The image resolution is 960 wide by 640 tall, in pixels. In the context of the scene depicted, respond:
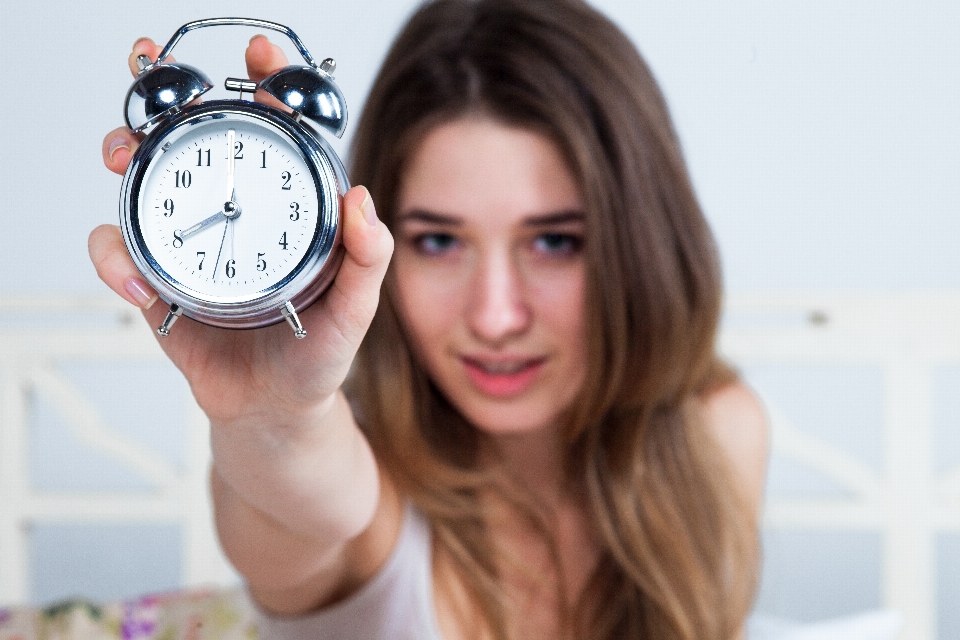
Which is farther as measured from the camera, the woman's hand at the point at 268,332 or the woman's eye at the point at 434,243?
the woman's eye at the point at 434,243

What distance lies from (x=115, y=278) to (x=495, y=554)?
92 centimetres

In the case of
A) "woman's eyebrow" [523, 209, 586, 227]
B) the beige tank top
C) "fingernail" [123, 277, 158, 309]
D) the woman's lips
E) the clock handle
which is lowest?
the beige tank top

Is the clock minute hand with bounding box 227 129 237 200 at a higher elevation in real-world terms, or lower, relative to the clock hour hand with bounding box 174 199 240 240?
higher

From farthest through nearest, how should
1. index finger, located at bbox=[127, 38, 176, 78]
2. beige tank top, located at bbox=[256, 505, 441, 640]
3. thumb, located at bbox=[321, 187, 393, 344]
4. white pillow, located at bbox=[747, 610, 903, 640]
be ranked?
white pillow, located at bbox=[747, 610, 903, 640]
beige tank top, located at bbox=[256, 505, 441, 640]
index finger, located at bbox=[127, 38, 176, 78]
thumb, located at bbox=[321, 187, 393, 344]

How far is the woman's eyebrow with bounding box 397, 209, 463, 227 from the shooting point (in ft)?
3.99

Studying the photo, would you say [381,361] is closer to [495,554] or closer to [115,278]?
[495,554]

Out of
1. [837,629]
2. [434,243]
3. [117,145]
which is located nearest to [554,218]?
[434,243]

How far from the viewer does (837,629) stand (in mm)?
1682

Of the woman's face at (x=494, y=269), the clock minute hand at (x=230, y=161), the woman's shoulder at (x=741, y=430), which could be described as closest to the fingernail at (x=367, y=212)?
the clock minute hand at (x=230, y=161)

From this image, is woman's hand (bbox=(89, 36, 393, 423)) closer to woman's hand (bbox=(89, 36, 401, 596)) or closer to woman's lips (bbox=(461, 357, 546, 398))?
woman's hand (bbox=(89, 36, 401, 596))

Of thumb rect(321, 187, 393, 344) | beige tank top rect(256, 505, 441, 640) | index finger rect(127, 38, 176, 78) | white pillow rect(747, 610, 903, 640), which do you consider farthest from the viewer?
white pillow rect(747, 610, 903, 640)

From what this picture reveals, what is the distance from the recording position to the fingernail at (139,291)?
0.69 meters

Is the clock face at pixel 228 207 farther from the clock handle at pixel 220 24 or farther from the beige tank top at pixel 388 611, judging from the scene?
the beige tank top at pixel 388 611

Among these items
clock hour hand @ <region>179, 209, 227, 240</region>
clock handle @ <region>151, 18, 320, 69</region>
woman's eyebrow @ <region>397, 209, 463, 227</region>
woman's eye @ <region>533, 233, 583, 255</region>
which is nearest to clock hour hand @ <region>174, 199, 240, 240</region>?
clock hour hand @ <region>179, 209, 227, 240</region>
